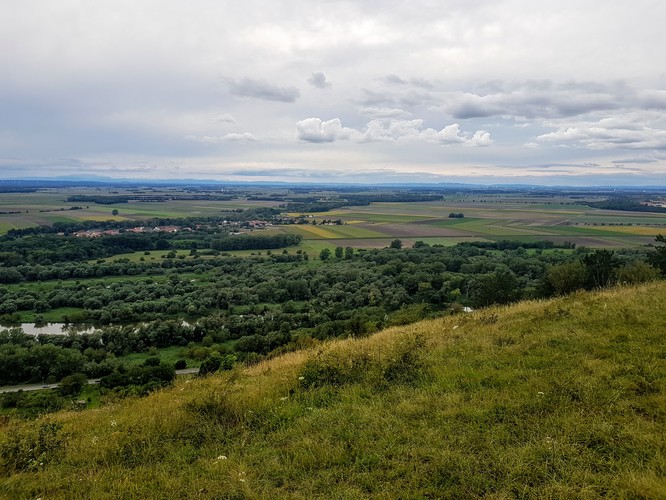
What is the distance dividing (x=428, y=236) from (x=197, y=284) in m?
61.1

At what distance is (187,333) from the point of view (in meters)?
46.8

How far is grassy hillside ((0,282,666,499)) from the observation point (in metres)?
4.94

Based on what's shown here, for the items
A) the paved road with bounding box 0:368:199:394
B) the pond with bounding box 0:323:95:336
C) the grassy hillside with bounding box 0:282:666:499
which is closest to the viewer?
the grassy hillside with bounding box 0:282:666:499

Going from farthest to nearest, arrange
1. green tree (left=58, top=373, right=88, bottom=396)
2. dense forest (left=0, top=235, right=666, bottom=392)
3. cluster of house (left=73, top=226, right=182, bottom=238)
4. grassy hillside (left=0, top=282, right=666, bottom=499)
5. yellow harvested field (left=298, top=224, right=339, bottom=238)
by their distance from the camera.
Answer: cluster of house (left=73, top=226, right=182, bottom=238) → yellow harvested field (left=298, top=224, right=339, bottom=238) → dense forest (left=0, top=235, right=666, bottom=392) → green tree (left=58, top=373, right=88, bottom=396) → grassy hillside (left=0, top=282, right=666, bottom=499)

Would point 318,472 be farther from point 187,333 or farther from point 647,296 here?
point 187,333

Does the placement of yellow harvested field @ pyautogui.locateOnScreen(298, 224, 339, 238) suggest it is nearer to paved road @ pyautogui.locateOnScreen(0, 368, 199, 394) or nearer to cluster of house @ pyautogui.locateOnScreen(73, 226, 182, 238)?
cluster of house @ pyautogui.locateOnScreen(73, 226, 182, 238)

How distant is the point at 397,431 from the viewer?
609 centimetres

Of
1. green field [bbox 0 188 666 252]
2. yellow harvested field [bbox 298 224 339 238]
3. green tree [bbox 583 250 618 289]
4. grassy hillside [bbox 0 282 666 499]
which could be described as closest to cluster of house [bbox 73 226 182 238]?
green field [bbox 0 188 666 252]

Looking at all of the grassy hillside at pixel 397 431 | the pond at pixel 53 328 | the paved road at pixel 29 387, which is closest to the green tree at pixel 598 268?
the grassy hillside at pixel 397 431

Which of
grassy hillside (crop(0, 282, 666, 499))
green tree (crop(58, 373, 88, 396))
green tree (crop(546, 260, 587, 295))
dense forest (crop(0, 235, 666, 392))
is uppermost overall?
grassy hillside (crop(0, 282, 666, 499))

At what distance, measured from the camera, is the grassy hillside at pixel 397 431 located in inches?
194

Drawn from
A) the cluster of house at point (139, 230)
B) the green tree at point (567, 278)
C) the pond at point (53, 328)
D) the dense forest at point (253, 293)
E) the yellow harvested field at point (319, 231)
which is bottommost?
the pond at point (53, 328)

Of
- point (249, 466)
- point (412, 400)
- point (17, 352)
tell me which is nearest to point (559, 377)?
point (412, 400)

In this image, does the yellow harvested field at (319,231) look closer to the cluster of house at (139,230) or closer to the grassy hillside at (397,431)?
the cluster of house at (139,230)
